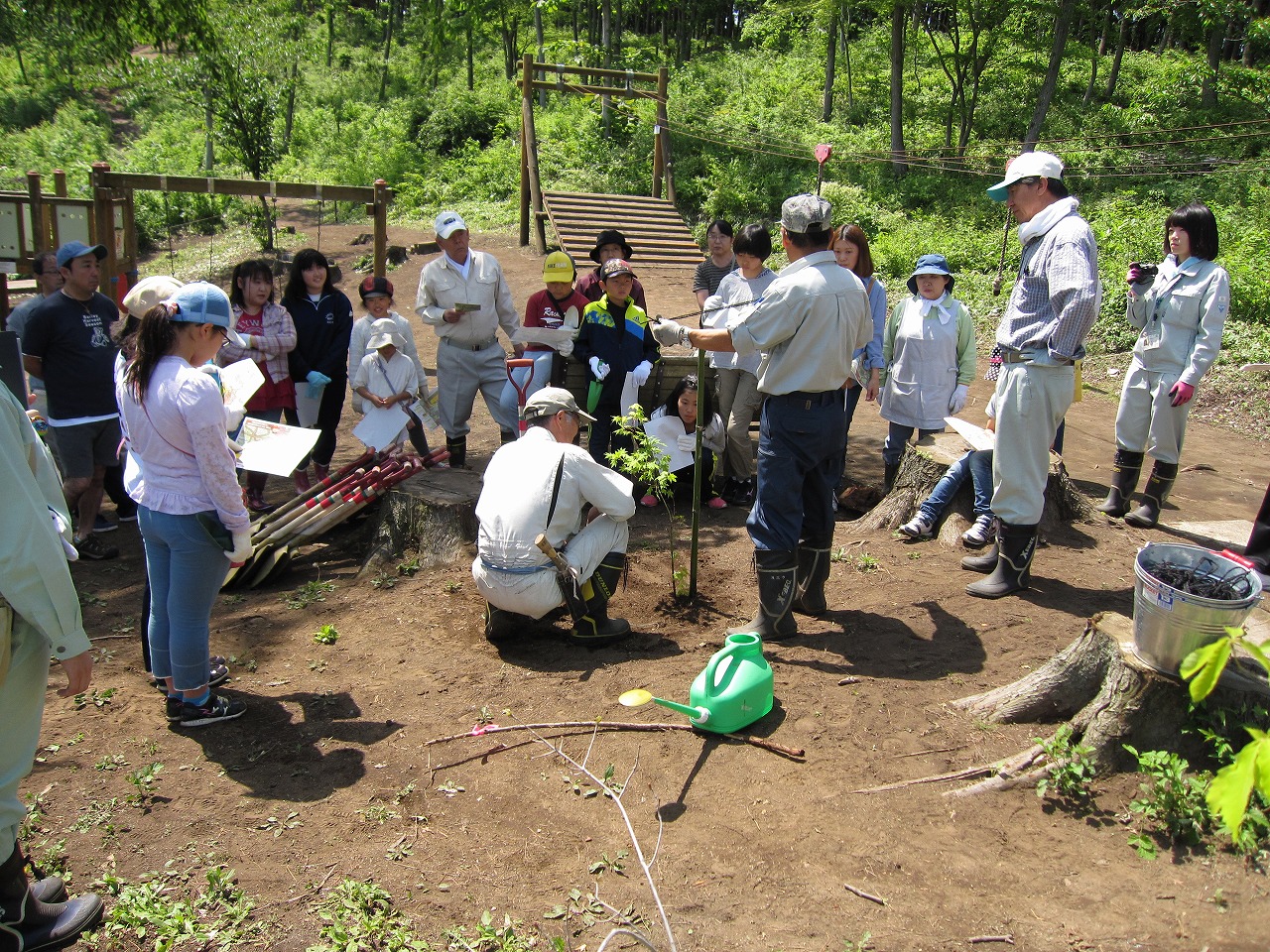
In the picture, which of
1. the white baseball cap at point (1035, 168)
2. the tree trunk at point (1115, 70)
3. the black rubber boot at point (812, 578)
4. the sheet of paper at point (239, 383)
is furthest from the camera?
the tree trunk at point (1115, 70)

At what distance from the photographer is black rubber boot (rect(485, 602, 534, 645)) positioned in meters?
4.57

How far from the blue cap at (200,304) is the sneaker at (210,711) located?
1.61 m

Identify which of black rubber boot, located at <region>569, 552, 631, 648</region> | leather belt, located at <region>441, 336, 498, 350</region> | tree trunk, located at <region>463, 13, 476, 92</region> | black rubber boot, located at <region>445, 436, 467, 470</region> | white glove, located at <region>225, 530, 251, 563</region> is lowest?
black rubber boot, located at <region>569, 552, 631, 648</region>

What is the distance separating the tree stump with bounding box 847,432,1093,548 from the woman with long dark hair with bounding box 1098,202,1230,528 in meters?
0.65

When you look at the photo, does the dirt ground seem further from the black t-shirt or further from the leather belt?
the leather belt

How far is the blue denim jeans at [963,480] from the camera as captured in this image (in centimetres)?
523

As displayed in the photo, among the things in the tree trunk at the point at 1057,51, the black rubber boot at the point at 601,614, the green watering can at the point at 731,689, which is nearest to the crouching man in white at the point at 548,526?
the black rubber boot at the point at 601,614

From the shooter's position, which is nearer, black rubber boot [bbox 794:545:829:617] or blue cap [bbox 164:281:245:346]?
blue cap [bbox 164:281:245:346]

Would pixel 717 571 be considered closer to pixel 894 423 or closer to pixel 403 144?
pixel 894 423

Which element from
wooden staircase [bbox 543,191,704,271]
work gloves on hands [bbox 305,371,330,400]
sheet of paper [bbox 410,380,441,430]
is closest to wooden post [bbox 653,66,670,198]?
wooden staircase [bbox 543,191,704,271]

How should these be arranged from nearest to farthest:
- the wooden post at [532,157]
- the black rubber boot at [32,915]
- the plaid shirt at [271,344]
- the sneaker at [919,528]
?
1. the black rubber boot at [32,915]
2. the sneaker at [919,528]
3. the plaid shirt at [271,344]
4. the wooden post at [532,157]

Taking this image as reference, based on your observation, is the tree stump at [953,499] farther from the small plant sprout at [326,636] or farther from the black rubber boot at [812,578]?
the small plant sprout at [326,636]

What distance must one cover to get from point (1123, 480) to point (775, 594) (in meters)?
3.22

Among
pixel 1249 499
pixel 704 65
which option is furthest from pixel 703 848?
pixel 704 65
